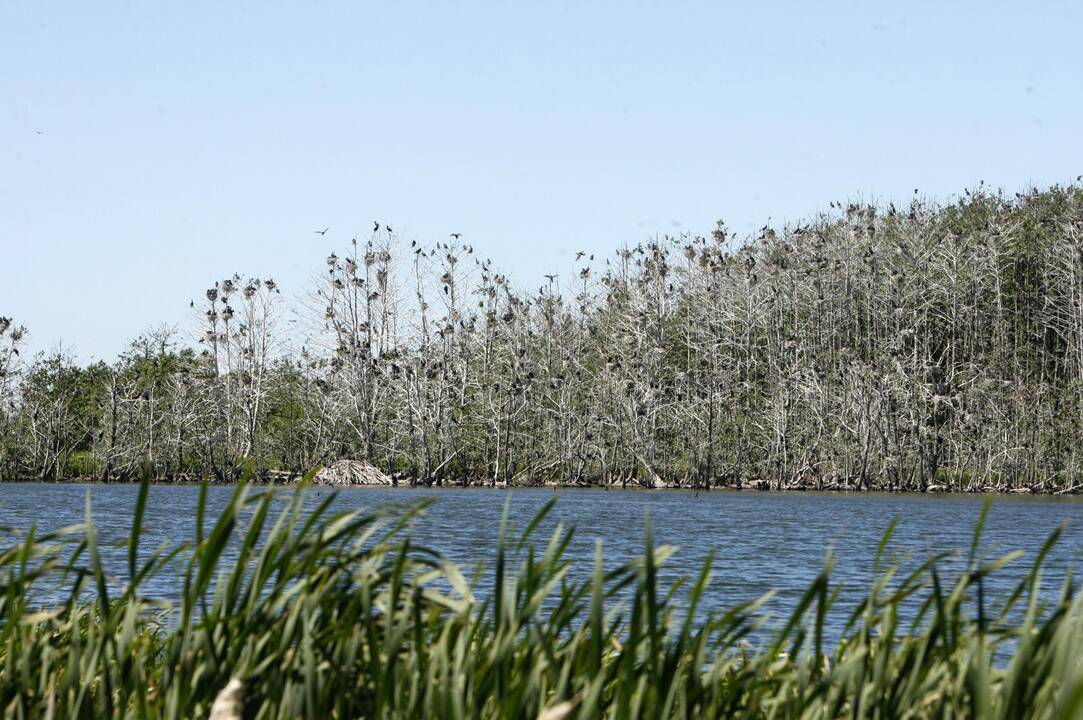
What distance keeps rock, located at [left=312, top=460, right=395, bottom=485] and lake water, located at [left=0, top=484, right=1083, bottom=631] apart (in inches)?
157

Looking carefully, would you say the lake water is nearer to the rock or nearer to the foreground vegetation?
the rock

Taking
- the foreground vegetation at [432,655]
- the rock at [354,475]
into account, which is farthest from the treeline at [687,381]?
the foreground vegetation at [432,655]

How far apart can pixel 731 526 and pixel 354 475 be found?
32751 millimetres

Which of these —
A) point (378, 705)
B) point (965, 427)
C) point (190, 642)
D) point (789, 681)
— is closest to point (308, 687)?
point (378, 705)

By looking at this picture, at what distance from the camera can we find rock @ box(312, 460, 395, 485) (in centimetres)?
6506

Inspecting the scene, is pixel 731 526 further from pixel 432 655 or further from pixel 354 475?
pixel 354 475

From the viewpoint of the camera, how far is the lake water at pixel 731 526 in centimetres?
2328

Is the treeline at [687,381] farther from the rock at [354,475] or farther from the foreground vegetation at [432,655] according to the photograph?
the foreground vegetation at [432,655]

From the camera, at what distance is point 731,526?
119 feet

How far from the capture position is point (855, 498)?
54312 mm

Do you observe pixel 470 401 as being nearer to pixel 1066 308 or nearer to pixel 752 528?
pixel 1066 308

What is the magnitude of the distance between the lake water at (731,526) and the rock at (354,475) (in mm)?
3999

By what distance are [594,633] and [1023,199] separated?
82.2 m

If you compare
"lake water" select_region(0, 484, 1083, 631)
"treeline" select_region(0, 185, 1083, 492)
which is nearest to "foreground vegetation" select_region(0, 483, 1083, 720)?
"lake water" select_region(0, 484, 1083, 631)
